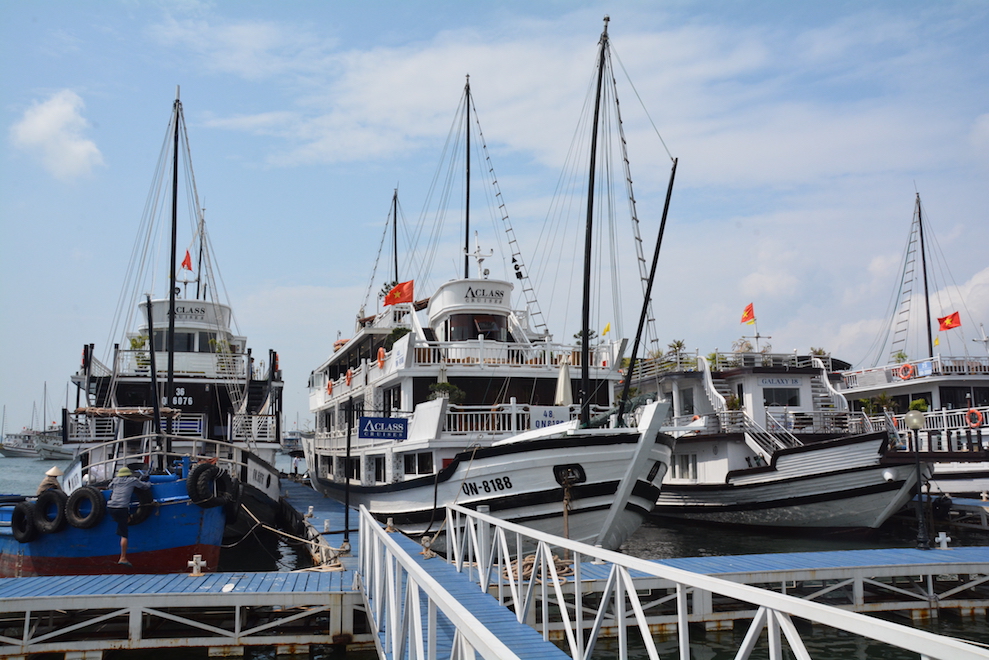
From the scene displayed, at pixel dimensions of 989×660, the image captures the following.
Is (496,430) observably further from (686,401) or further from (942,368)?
A: (942,368)

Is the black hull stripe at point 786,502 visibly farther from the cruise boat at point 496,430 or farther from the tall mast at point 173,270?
the tall mast at point 173,270

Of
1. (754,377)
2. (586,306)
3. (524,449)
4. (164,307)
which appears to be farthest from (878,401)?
(164,307)

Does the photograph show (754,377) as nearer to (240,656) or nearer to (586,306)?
(586,306)

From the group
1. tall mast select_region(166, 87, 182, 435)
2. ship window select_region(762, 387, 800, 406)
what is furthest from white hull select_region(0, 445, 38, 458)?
ship window select_region(762, 387, 800, 406)

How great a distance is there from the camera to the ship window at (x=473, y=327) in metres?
23.4

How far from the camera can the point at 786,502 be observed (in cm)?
2411

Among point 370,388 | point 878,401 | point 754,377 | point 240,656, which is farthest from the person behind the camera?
point 878,401

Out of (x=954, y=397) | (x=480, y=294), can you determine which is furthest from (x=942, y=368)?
(x=480, y=294)

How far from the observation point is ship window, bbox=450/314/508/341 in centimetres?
2336

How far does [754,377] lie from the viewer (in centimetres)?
2992

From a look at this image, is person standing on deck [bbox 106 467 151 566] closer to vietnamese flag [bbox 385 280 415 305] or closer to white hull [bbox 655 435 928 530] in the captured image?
vietnamese flag [bbox 385 280 415 305]

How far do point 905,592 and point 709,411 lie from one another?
57.5 ft

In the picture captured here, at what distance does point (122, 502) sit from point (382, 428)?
5.31 metres

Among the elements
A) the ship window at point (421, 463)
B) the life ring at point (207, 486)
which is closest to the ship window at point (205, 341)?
the ship window at point (421, 463)
